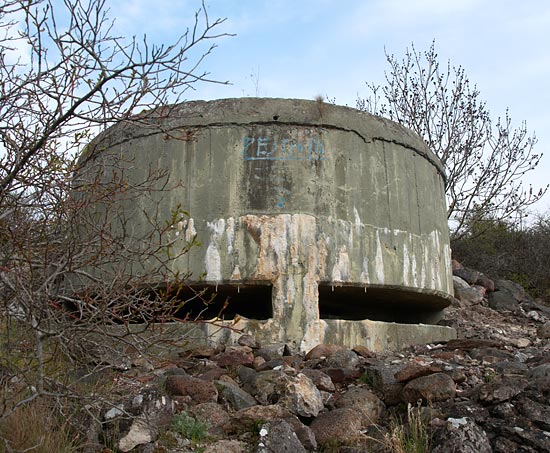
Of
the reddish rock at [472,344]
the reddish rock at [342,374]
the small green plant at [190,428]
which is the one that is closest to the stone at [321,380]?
the reddish rock at [342,374]

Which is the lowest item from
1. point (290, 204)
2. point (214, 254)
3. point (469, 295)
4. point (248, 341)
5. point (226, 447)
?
point (226, 447)

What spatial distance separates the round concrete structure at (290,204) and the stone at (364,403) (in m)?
1.21

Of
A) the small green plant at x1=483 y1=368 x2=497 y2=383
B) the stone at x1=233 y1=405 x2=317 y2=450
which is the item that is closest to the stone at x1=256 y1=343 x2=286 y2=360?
the stone at x1=233 y1=405 x2=317 y2=450

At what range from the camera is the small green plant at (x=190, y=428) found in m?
3.84

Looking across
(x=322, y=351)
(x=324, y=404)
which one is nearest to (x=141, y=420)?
(x=324, y=404)

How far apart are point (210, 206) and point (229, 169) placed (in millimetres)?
348

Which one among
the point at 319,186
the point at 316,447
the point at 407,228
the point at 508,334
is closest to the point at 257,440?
the point at 316,447

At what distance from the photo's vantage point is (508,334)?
24.1ft

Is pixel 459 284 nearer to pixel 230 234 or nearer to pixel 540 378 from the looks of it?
pixel 230 234

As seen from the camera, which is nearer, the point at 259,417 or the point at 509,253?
the point at 259,417

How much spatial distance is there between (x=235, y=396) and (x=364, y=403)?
0.79 meters

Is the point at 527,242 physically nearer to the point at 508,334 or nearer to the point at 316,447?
the point at 508,334

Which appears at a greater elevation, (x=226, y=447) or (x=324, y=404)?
(x=324, y=404)

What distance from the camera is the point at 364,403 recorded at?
4.32 meters
